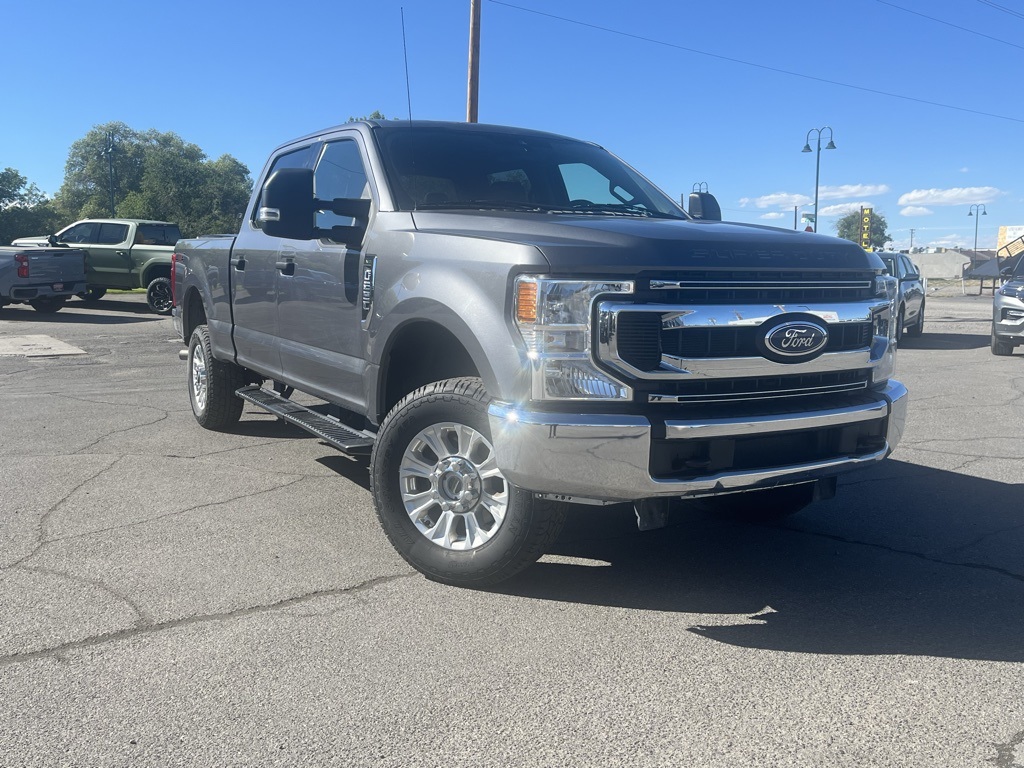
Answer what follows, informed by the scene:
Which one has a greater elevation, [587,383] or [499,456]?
[587,383]

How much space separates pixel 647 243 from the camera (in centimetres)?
342

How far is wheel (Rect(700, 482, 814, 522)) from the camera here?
4.51m

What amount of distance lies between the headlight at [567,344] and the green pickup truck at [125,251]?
18232 millimetres

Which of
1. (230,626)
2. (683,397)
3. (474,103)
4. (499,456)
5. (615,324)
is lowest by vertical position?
(230,626)

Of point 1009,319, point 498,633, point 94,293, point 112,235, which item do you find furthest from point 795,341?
point 94,293

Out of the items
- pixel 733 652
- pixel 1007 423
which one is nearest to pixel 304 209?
pixel 733 652

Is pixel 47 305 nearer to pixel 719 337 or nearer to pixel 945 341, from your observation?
pixel 945 341

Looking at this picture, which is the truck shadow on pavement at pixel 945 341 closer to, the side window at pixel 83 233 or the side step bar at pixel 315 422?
the side step bar at pixel 315 422

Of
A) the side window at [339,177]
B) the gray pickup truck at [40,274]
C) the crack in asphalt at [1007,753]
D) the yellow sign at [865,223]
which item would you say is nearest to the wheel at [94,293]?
the gray pickup truck at [40,274]

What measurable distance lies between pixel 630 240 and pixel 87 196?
395ft

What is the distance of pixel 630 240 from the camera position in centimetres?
344

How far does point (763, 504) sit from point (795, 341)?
4.83 ft

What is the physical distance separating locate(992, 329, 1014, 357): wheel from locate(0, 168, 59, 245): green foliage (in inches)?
2980

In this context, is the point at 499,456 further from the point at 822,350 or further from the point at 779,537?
the point at 779,537
